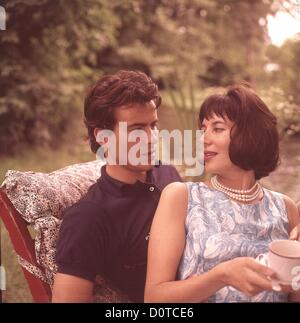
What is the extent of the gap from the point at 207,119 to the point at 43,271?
710 millimetres

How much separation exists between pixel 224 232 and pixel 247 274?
0.65ft

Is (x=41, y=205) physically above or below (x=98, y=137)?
below

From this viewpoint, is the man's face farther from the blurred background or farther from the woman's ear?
the blurred background

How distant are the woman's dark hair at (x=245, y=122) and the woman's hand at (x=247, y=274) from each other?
33cm

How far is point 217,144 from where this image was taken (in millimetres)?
1334

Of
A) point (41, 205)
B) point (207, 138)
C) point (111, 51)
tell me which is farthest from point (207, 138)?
point (111, 51)

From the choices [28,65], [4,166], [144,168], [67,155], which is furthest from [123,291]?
[28,65]

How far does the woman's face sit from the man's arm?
0.51m

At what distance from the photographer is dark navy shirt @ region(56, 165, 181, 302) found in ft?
4.26

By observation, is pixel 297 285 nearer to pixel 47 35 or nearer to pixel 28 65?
pixel 47 35

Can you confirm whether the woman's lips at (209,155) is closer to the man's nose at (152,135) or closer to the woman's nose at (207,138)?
the woman's nose at (207,138)

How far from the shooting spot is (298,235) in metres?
1.30

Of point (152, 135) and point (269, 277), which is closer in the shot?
point (269, 277)

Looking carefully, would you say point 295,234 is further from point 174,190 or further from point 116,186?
point 116,186
